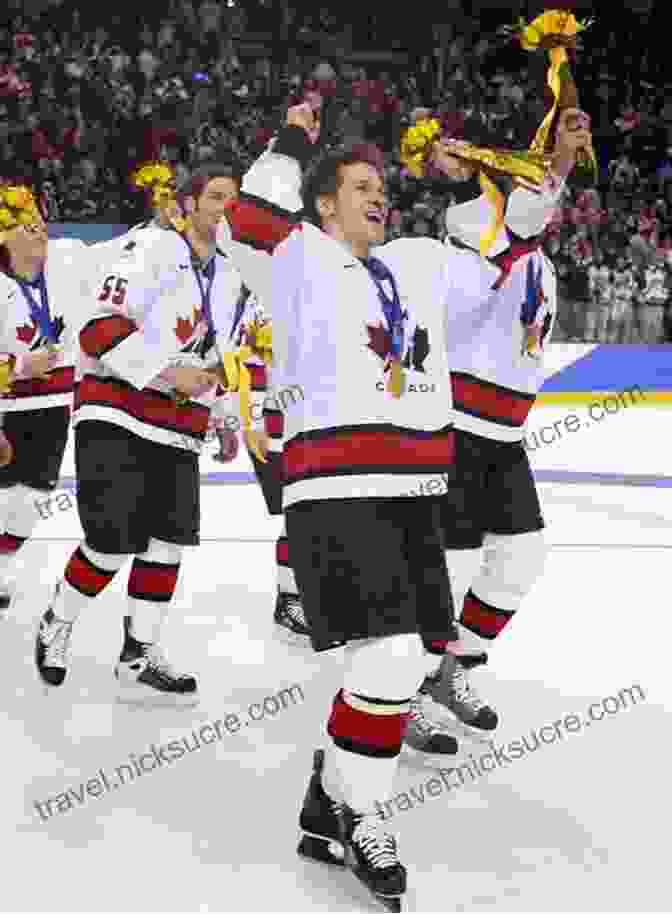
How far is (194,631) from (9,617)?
0.62 m

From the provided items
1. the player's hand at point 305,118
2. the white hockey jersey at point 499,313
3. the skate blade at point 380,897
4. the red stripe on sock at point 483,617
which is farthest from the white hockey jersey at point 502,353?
the skate blade at point 380,897

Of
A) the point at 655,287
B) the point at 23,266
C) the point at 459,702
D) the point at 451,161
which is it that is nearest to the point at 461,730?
the point at 459,702

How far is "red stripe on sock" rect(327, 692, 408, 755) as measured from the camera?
2.20 metres

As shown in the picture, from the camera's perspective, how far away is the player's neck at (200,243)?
10.1 ft

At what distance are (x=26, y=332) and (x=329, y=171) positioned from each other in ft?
5.55

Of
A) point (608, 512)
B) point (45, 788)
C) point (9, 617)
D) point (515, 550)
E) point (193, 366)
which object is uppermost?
point (193, 366)

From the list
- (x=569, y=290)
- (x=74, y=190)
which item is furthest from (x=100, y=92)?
(x=569, y=290)

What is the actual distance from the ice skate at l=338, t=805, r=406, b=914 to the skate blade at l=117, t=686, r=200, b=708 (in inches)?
41.8

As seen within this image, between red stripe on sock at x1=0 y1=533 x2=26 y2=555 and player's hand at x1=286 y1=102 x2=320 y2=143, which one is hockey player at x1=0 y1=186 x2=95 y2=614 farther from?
player's hand at x1=286 y1=102 x2=320 y2=143

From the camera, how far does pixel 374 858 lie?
2.19 metres

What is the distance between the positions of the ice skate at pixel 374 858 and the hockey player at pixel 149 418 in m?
1.10

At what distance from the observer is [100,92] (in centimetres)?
1097

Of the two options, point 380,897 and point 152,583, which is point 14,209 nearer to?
point 152,583

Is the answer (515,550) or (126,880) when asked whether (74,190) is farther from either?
(126,880)
